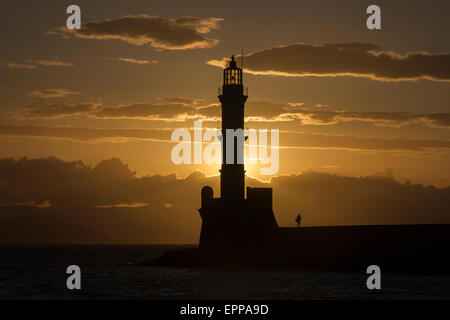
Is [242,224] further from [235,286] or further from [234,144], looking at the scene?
[235,286]

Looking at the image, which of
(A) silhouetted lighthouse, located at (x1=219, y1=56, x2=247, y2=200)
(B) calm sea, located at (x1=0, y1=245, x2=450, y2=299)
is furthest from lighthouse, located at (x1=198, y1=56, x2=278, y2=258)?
(B) calm sea, located at (x1=0, y1=245, x2=450, y2=299)

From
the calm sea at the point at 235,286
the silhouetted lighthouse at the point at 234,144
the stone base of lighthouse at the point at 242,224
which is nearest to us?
the calm sea at the point at 235,286

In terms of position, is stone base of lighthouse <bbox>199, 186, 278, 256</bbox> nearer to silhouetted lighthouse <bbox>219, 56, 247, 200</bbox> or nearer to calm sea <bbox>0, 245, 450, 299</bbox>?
silhouetted lighthouse <bbox>219, 56, 247, 200</bbox>

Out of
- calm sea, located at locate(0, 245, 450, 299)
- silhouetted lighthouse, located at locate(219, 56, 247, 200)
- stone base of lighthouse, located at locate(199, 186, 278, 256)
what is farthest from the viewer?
stone base of lighthouse, located at locate(199, 186, 278, 256)

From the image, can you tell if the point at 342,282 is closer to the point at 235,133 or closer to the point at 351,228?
the point at 351,228

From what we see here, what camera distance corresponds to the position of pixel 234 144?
73.2 meters

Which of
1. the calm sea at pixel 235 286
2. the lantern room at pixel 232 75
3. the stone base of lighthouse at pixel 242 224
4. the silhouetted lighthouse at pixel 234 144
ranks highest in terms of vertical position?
the lantern room at pixel 232 75

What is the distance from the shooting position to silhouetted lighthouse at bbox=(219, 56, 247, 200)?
73.2 metres

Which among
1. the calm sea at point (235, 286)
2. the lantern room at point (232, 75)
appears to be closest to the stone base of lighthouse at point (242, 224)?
the calm sea at point (235, 286)

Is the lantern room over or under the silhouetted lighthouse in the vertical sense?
over

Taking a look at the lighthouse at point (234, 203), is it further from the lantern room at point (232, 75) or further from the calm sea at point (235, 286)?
the calm sea at point (235, 286)

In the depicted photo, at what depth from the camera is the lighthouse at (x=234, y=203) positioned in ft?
241
